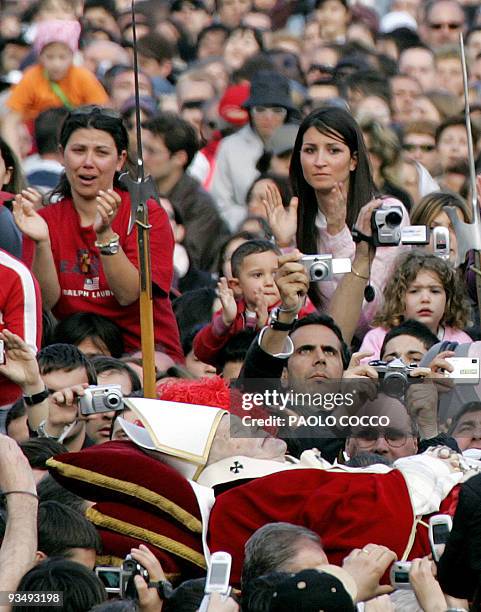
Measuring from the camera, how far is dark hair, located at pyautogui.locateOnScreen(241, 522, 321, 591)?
6.29 meters

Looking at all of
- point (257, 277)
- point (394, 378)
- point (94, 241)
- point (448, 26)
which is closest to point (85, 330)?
point (94, 241)

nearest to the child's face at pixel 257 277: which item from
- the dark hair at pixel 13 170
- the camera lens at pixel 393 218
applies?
the camera lens at pixel 393 218

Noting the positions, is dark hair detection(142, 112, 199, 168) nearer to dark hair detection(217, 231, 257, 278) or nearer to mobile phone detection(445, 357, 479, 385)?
dark hair detection(217, 231, 257, 278)

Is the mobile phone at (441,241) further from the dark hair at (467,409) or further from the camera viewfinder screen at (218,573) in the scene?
the camera viewfinder screen at (218,573)

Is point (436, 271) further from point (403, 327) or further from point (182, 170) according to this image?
point (182, 170)

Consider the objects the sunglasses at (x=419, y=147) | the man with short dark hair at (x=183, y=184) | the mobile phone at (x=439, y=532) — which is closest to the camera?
the mobile phone at (x=439, y=532)

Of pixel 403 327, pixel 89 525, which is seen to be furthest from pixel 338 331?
pixel 89 525

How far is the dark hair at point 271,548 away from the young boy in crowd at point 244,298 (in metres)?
2.76

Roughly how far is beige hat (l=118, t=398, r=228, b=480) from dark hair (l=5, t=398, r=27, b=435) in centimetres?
126

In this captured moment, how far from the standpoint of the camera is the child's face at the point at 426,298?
9.30 meters

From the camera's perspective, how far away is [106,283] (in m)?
9.34

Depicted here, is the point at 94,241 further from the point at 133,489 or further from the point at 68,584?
the point at 68,584

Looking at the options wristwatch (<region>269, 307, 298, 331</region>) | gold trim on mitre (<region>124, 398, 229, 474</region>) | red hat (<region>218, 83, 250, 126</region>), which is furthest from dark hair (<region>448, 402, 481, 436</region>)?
red hat (<region>218, 83, 250, 126</region>)

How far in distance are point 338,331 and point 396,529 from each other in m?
1.66
